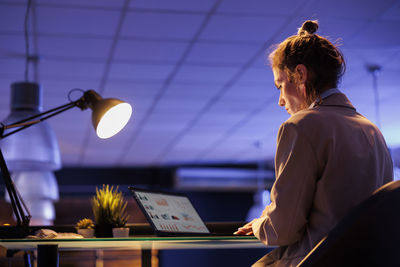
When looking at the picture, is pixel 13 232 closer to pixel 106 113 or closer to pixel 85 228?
pixel 85 228

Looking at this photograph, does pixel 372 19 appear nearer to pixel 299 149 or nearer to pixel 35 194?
pixel 299 149

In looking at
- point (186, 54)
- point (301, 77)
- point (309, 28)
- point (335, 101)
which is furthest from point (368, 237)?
point (186, 54)

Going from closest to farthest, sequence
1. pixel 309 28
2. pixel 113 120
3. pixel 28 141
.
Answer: pixel 309 28 → pixel 113 120 → pixel 28 141

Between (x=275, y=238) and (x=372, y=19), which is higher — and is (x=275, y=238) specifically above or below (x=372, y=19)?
below

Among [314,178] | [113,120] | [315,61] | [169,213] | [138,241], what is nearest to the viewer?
[314,178]

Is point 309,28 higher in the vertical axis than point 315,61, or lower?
higher

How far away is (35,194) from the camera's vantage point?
501 centimetres

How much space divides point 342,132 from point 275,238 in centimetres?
32

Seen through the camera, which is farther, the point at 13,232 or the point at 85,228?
the point at 85,228

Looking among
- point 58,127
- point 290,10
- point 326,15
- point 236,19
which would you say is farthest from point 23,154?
point 58,127

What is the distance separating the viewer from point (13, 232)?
169 cm

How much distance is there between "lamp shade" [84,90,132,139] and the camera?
2.11 metres

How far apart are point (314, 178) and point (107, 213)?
859 millimetres

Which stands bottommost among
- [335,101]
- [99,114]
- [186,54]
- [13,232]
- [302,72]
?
[13,232]
